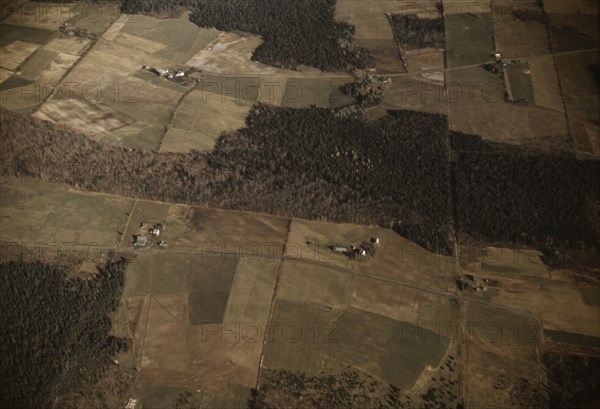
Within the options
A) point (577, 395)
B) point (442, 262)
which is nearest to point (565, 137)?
point (442, 262)

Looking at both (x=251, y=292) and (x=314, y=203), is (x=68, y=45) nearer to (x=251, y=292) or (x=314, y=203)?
(x=314, y=203)

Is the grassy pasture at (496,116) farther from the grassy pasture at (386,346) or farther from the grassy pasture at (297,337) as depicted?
the grassy pasture at (297,337)

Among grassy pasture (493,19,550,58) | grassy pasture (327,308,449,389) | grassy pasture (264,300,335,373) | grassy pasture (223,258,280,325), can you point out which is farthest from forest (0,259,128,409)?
grassy pasture (493,19,550,58)

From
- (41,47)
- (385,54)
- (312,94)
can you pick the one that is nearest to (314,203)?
(312,94)

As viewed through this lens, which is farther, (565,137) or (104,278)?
(565,137)

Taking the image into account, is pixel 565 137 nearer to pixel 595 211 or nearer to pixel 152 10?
pixel 595 211

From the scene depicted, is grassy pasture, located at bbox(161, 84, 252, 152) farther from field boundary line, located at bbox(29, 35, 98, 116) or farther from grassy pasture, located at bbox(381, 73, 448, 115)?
grassy pasture, located at bbox(381, 73, 448, 115)
